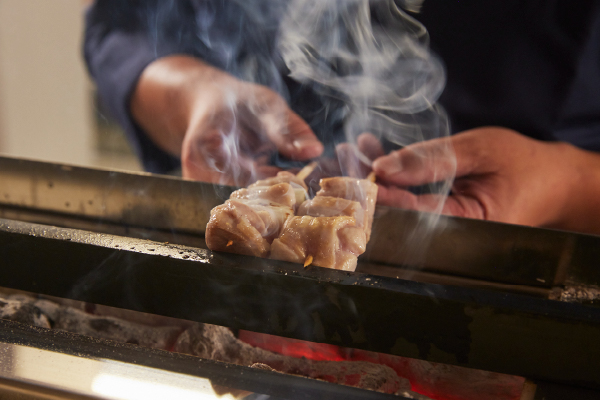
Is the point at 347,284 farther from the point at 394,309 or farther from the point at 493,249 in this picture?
the point at 493,249

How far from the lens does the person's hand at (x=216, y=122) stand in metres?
2.88

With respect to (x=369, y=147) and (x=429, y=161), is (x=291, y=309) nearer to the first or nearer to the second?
(x=429, y=161)

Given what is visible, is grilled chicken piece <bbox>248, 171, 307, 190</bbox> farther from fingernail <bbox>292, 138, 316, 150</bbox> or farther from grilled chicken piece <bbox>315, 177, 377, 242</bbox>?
fingernail <bbox>292, 138, 316, 150</bbox>

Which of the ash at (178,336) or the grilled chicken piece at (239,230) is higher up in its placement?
the grilled chicken piece at (239,230)

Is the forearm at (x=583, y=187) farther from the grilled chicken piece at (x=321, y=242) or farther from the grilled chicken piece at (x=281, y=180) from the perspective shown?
the grilled chicken piece at (x=321, y=242)

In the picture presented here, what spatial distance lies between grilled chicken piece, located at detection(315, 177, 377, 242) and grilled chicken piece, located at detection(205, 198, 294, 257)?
16.2 inches

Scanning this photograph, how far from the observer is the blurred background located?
994 cm

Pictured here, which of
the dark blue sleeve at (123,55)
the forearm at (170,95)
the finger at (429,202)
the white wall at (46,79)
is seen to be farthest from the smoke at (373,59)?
the white wall at (46,79)

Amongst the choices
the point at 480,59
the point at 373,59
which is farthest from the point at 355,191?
the point at 480,59

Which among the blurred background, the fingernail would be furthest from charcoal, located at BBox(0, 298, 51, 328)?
the blurred background

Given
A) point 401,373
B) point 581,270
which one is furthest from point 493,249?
point 401,373

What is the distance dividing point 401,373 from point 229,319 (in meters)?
0.87

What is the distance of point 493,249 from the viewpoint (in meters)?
2.12

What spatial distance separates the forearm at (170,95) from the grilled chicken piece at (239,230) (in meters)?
2.23
